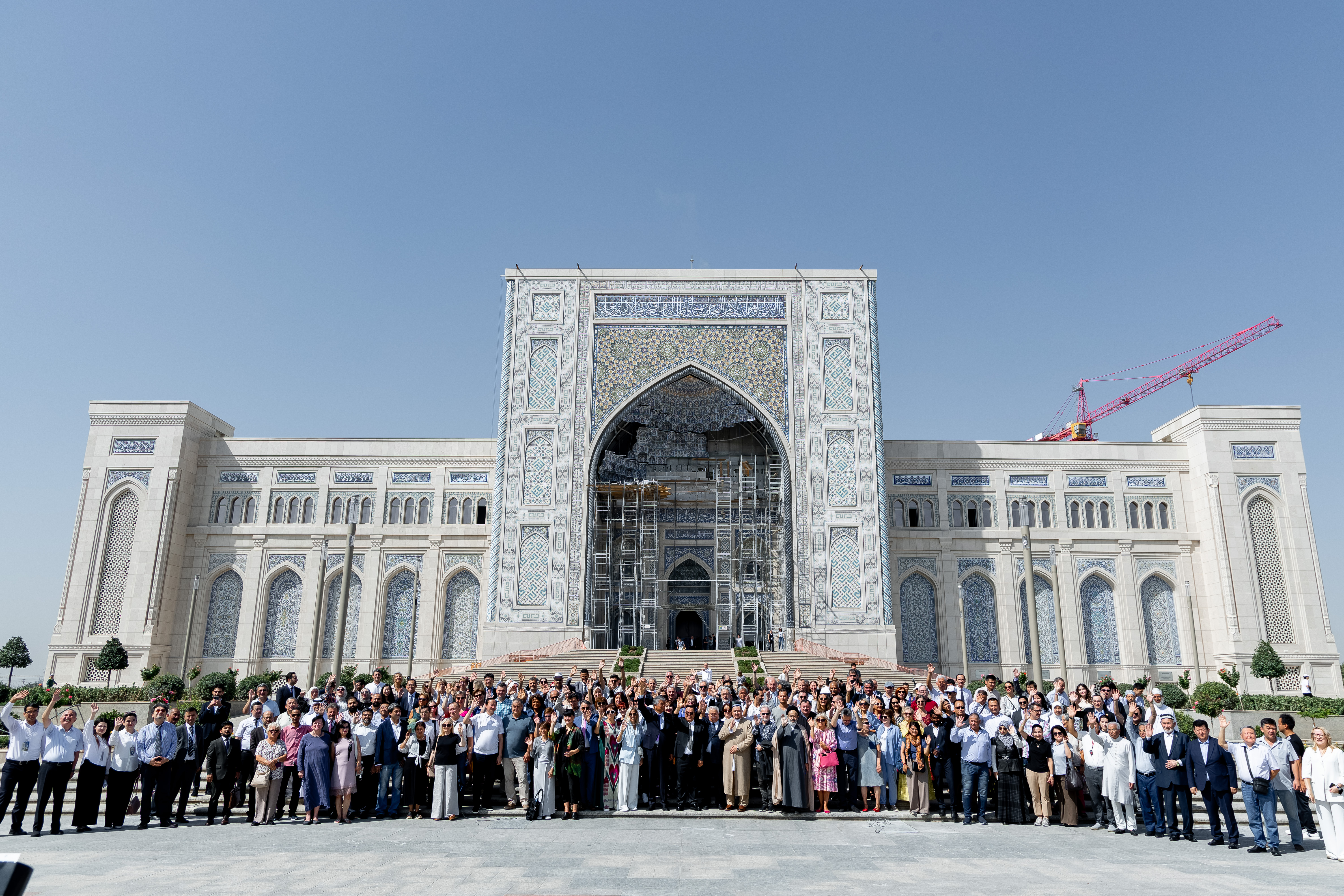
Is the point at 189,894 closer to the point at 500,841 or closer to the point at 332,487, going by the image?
the point at 500,841

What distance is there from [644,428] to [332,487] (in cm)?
982

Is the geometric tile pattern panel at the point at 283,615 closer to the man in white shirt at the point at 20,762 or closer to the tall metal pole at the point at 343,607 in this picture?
the tall metal pole at the point at 343,607

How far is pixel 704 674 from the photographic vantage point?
16891 millimetres

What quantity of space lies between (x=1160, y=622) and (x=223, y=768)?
1004 inches

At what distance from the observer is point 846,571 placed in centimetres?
2444

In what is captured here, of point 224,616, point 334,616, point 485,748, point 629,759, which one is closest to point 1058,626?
point 629,759

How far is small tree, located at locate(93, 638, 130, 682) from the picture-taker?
2350 centimetres

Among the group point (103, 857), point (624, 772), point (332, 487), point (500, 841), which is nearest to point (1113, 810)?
point (624, 772)

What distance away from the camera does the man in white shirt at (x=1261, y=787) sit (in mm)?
8031

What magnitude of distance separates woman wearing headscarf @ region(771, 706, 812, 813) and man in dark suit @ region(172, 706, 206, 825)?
615cm

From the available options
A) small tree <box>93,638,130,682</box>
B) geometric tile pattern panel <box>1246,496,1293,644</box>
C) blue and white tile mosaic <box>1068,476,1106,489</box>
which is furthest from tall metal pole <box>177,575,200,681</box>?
blue and white tile mosaic <box>1068,476,1106,489</box>

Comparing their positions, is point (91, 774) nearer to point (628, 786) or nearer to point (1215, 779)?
point (628, 786)

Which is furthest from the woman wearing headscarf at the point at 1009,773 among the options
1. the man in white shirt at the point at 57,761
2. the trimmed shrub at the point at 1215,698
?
the trimmed shrub at the point at 1215,698

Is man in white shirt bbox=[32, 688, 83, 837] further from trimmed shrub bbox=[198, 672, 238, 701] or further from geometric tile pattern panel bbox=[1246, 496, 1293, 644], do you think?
geometric tile pattern panel bbox=[1246, 496, 1293, 644]
